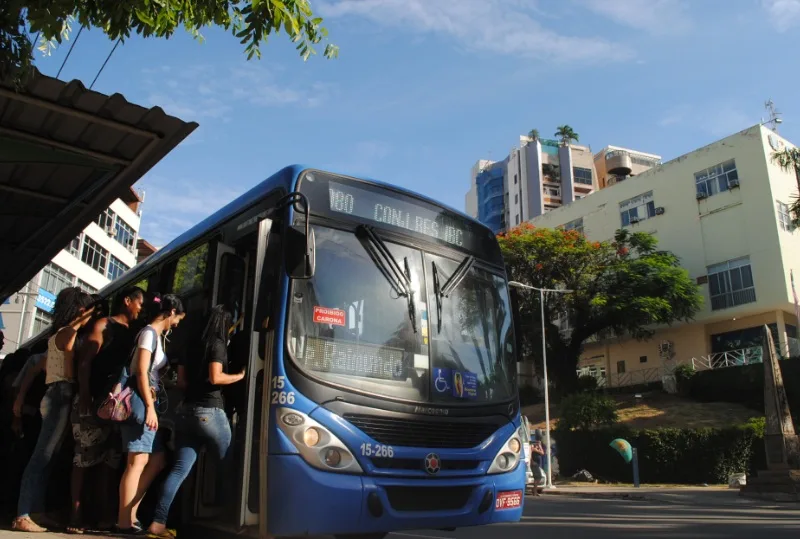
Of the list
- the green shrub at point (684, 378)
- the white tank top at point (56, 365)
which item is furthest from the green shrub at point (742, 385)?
the white tank top at point (56, 365)

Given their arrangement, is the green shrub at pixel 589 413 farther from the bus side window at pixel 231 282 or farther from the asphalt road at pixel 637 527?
the bus side window at pixel 231 282

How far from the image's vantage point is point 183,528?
5.24 metres

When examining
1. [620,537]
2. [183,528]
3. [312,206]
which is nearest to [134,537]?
[183,528]

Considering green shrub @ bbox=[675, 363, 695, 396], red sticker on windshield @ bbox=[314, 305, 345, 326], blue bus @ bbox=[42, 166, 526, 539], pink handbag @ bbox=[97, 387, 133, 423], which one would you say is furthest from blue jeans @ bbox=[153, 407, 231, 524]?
green shrub @ bbox=[675, 363, 695, 396]

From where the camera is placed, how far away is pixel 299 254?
4707 millimetres

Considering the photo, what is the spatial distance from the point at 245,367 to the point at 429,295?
157 centimetres

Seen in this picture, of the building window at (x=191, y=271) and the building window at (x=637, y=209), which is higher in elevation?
the building window at (x=637, y=209)

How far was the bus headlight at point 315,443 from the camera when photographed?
450cm

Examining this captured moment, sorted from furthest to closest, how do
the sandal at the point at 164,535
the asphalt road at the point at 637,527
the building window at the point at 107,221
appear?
the building window at the point at 107,221, the asphalt road at the point at 637,527, the sandal at the point at 164,535

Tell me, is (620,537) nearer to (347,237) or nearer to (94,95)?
(347,237)

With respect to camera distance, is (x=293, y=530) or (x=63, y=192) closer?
(x=293, y=530)

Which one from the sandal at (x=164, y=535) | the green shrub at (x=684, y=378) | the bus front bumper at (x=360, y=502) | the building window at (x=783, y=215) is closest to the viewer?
the bus front bumper at (x=360, y=502)

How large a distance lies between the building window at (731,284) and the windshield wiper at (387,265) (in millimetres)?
33988

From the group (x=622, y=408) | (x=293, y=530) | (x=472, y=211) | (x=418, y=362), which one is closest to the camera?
(x=293, y=530)
